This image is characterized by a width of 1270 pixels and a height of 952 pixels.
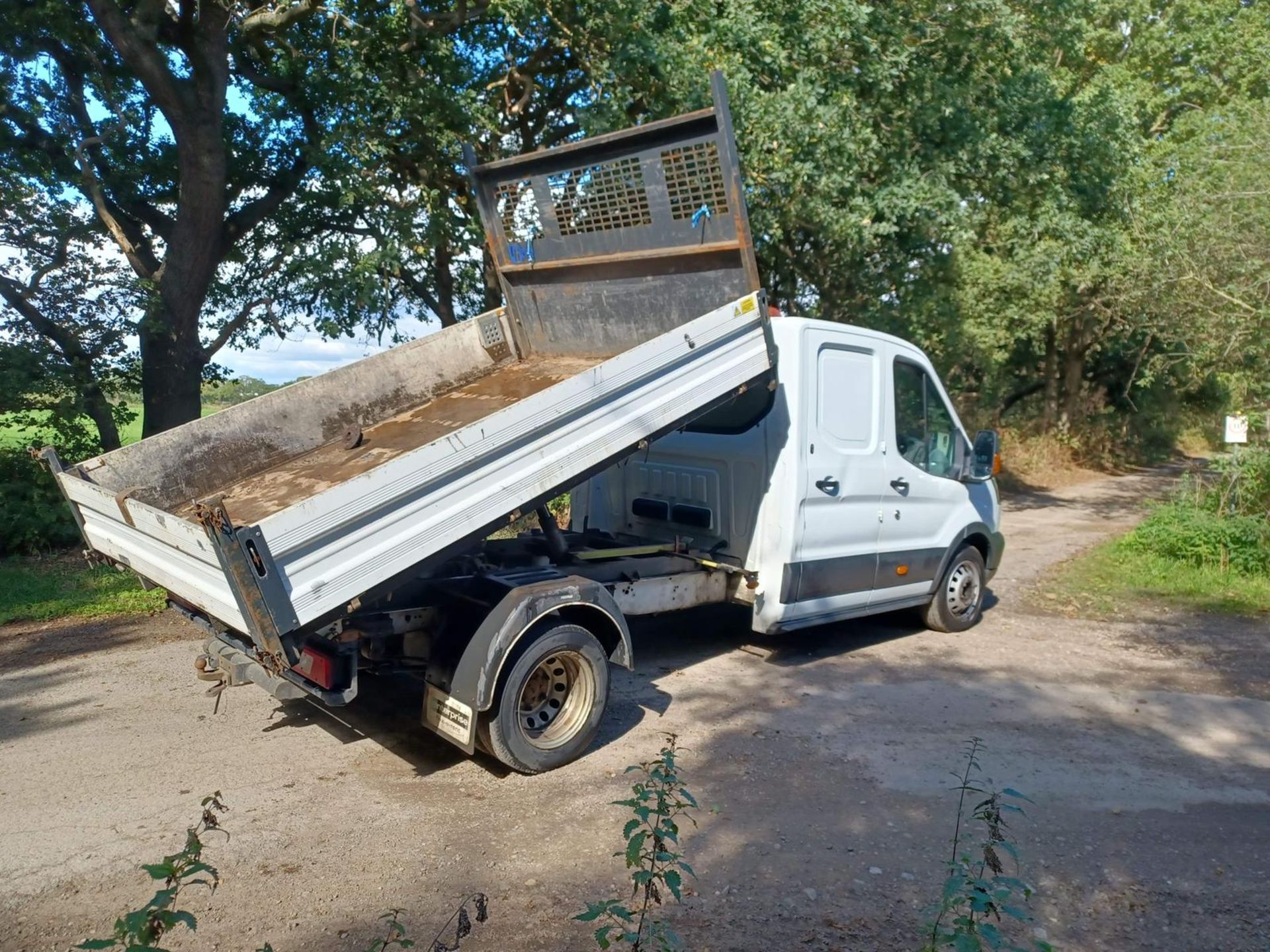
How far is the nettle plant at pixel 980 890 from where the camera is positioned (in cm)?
280

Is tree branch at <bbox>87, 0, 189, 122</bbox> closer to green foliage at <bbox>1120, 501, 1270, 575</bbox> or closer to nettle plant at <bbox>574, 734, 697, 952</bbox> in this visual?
nettle plant at <bbox>574, 734, 697, 952</bbox>

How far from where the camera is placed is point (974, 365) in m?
22.2

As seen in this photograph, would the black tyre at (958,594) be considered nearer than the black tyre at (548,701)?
No

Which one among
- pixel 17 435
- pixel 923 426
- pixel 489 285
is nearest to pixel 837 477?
pixel 923 426

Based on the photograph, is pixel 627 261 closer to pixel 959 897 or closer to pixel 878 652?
pixel 878 652

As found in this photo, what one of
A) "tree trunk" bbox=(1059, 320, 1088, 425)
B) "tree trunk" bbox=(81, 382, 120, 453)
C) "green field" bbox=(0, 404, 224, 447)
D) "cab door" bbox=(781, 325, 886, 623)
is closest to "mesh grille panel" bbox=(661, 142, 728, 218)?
"cab door" bbox=(781, 325, 886, 623)

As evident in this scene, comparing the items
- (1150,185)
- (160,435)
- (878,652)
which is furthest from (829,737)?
(1150,185)

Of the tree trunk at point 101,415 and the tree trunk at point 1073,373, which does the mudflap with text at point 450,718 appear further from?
the tree trunk at point 1073,373

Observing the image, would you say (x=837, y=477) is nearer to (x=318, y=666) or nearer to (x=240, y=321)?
(x=318, y=666)

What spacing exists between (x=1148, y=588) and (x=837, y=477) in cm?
522

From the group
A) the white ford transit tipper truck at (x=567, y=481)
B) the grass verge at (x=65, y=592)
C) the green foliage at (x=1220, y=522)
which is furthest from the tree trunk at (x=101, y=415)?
the green foliage at (x=1220, y=522)

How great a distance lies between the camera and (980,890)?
2.81m

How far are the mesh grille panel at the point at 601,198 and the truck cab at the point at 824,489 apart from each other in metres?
1.20

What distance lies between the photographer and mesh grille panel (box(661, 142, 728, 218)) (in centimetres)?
614
